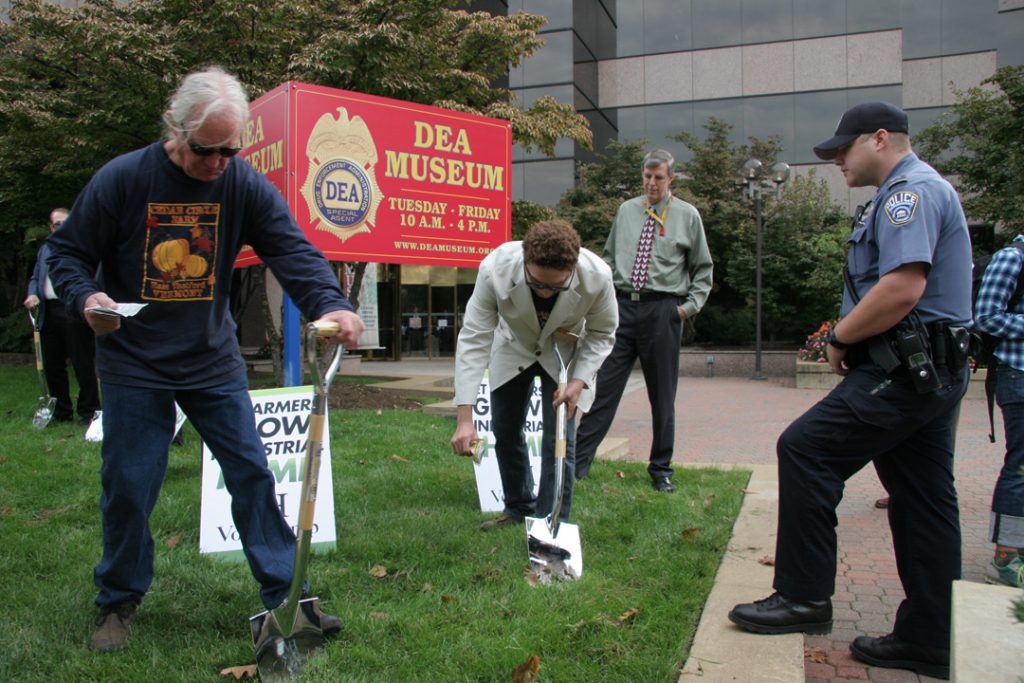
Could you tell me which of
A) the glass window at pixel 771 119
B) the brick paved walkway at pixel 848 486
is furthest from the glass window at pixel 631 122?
the brick paved walkway at pixel 848 486

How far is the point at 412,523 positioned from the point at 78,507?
1957 millimetres

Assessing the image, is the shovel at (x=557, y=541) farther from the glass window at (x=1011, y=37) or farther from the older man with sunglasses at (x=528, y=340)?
the glass window at (x=1011, y=37)

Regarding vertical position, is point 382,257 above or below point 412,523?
above

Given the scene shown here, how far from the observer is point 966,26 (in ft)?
85.0

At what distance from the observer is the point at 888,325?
279 cm

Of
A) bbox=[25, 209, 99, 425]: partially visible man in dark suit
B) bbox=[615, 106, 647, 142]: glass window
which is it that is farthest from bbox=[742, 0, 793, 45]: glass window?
bbox=[25, 209, 99, 425]: partially visible man in dark suit

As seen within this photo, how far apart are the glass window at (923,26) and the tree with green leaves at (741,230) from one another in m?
6.14

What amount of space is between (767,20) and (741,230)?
10.6 meters

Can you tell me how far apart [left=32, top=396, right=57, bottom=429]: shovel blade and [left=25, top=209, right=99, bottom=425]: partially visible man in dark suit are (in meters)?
0.10

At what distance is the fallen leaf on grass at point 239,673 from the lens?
2664 millimetres

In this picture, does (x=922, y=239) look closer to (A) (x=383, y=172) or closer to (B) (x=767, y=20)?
(A) (x=383, y=172)

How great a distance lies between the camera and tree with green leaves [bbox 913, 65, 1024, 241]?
17450mm

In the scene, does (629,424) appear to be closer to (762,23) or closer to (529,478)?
(529,478)

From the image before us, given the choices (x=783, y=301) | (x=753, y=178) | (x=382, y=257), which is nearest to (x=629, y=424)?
(x=382, y=257)
